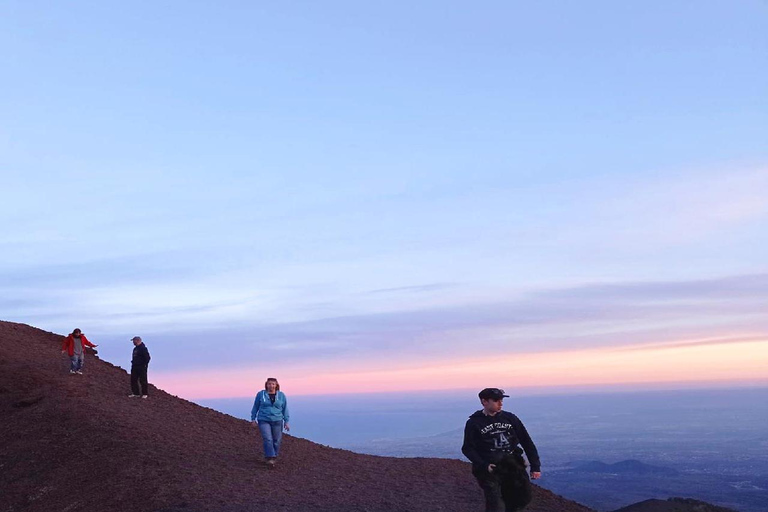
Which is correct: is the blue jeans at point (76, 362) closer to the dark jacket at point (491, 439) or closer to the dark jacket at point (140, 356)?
the dark jacket at point (140, 356)

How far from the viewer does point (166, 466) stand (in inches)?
649

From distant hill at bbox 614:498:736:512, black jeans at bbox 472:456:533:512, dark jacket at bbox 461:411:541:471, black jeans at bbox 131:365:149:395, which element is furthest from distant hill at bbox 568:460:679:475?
dark jacket at bbox 461:411:541:471

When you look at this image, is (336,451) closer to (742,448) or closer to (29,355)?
(29,355)

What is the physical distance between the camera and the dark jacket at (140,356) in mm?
24391

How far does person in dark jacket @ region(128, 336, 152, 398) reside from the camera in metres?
24.4

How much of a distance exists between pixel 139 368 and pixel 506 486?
17.6 m

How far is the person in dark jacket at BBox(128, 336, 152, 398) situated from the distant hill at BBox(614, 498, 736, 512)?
603 inches

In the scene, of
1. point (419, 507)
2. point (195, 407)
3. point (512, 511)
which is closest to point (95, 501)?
point (419, 507)

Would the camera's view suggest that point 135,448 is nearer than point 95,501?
No

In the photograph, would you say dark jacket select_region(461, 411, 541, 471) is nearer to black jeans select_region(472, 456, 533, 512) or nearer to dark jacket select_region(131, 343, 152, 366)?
black jeans select_region(472, 456, 533, 512)

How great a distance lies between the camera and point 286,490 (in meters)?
15.8

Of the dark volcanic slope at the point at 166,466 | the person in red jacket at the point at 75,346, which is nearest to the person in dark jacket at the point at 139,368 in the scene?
the dark volcanic slope at the point at 166,466

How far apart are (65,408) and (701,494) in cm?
8109

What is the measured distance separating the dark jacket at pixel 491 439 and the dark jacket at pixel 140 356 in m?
16.7
